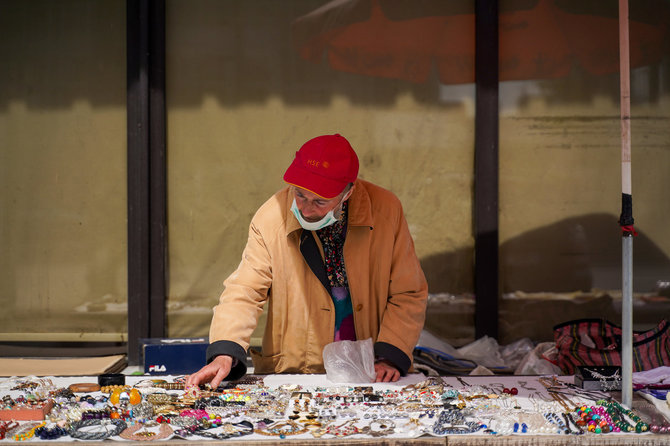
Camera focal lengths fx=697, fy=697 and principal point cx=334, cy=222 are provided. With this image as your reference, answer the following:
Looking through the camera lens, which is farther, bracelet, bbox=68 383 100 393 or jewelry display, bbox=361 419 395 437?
bracelet, bbox=68 383 100 393

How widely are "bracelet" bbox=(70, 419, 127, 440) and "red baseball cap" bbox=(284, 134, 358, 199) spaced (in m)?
1.07

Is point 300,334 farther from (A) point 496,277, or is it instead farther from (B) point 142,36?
(B) point 142,36

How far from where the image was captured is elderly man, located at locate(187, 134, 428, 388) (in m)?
2.97

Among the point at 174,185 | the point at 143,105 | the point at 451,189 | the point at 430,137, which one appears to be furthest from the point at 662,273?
the point at 143,105

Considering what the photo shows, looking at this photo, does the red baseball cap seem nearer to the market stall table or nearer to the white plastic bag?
the white plastic bag

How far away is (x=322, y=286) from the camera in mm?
3002

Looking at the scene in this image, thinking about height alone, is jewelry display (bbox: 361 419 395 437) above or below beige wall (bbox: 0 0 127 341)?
→ below

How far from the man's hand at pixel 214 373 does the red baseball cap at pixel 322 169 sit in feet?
2.41

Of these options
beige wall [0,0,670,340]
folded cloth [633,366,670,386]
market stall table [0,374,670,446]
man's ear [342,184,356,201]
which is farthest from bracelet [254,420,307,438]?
beige wall [0,0,670,340]

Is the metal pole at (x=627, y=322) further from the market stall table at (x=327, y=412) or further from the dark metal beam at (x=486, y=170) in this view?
the dark metal beam at (x=486, y=170)

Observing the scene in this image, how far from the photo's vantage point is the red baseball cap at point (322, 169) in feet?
8.93

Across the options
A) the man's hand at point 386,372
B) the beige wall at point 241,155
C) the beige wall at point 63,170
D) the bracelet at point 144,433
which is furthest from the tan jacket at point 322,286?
the beige wall at point 63,170

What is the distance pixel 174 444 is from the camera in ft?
6.70

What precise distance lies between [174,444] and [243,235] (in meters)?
3.20
